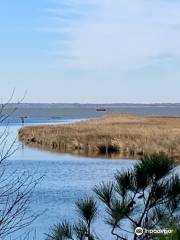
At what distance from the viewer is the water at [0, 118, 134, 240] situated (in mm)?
18138

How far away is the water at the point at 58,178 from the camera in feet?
59.5

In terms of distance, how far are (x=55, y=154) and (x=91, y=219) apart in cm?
3531

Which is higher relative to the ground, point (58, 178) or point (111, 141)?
point (111, 141)

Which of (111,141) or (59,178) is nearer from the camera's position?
(59,178)

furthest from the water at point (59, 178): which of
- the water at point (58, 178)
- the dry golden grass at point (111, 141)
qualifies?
the dry golden grass at point (111, 141)

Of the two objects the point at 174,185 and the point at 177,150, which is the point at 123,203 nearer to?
the point at 174,185

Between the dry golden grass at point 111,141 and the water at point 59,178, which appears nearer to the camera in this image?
the water at point 59,178

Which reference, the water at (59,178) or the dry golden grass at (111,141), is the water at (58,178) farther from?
the dry golden grass at (111,141)

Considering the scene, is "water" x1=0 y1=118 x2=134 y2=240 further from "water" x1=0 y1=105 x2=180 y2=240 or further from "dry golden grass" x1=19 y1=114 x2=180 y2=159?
"dry golden grass" x1=19 y1=114 x2=180 y2=159

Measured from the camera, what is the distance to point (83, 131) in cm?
5122

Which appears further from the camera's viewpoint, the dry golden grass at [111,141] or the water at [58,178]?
the dry golden grass at [111,141]

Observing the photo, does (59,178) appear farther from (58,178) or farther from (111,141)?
(111,141)

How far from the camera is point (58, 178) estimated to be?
Result: 2881 centimetres

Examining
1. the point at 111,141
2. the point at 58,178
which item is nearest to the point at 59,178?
the point at 58,178
